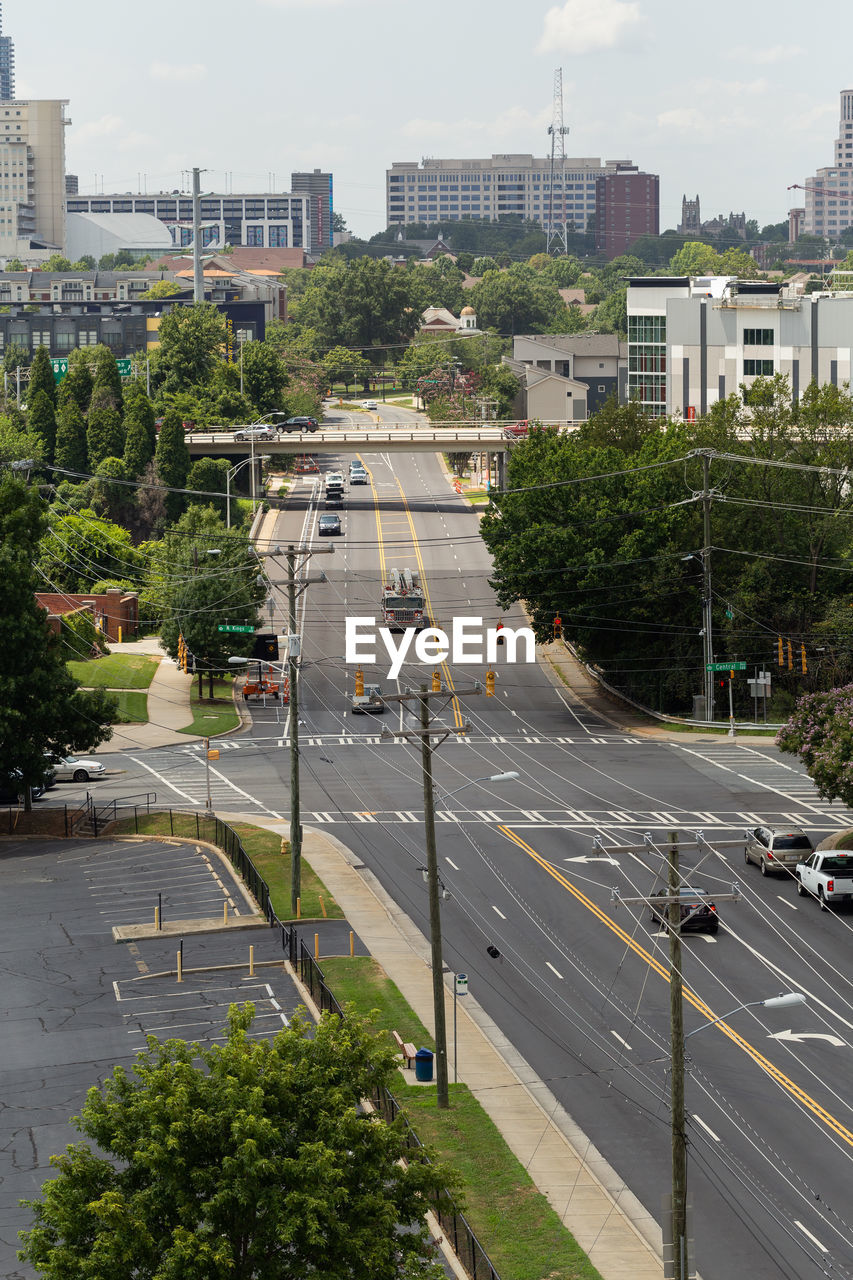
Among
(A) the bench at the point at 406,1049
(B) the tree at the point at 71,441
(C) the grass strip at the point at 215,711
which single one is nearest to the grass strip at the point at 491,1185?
(A) the bench at the point at 406,1049

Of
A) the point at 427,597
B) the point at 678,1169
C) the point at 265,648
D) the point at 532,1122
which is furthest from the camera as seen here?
the point at 427,597

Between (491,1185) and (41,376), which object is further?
(41,376)

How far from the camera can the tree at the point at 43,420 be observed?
141875 mm

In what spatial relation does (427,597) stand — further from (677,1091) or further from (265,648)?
(677,1091)

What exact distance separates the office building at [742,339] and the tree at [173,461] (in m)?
42.6

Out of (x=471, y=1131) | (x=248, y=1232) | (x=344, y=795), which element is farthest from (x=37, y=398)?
(x=248, y=1232)

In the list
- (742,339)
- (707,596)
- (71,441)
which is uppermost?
(742,339)

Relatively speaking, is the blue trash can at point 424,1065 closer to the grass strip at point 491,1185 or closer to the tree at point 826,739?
the grass strip at point 491,1185

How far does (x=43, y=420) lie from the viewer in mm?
142500

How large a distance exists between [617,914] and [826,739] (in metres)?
9.91

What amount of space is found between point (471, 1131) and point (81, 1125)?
1242 cm

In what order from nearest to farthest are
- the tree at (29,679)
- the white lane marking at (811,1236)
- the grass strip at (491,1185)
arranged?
1. the grass strip at (491,1185)
2. the white lane marking at (811,1236)
3. the tree at (29,679)

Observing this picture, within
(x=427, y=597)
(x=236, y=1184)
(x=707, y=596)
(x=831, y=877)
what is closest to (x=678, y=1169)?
(x=236, y=1184)

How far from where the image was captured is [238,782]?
70.9m
